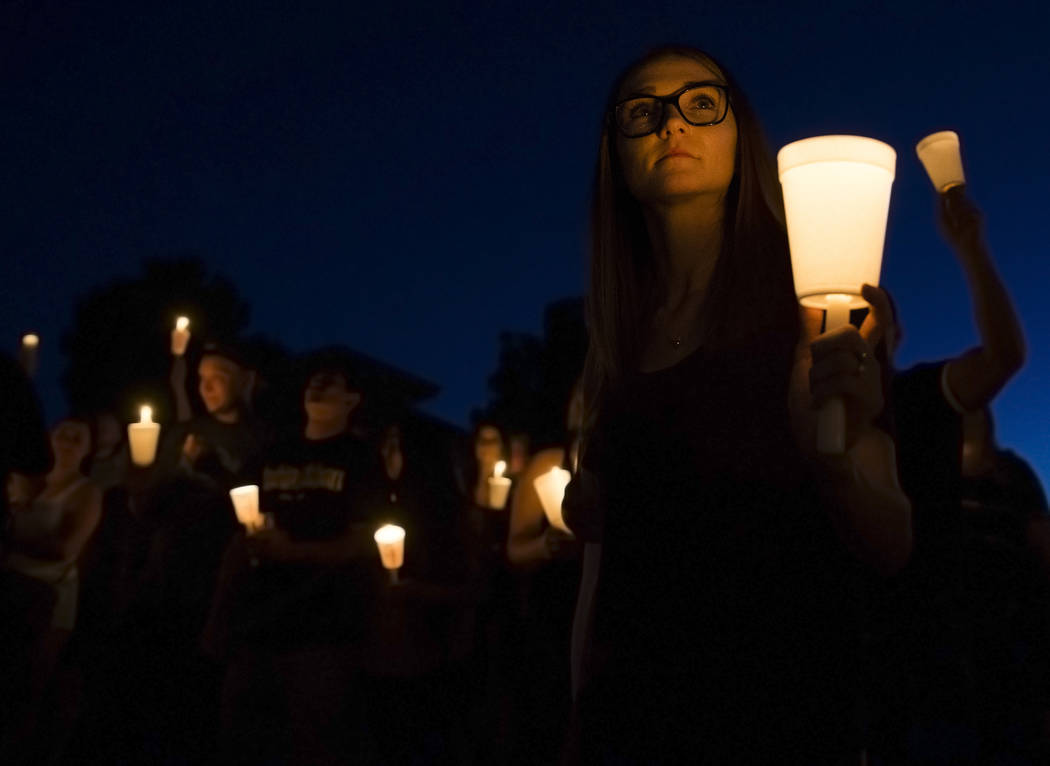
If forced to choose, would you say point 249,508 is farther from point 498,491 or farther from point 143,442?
point 498,491

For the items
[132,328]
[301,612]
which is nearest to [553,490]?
[301,612]

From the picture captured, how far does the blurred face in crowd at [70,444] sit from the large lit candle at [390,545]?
7.89 feet

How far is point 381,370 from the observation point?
1532 inches

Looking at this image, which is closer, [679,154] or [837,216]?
[837,216]

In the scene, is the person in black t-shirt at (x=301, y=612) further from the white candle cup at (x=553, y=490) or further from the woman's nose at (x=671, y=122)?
the woman's nose at (x=671, y=122)

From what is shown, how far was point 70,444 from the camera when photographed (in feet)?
22.7

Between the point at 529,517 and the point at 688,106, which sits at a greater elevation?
the point at 688,106

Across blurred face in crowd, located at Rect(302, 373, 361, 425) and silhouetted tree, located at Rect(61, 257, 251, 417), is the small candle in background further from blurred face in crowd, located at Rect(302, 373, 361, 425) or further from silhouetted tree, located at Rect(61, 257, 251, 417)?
silhouetted tree, located at Rect(61, 257, 251, 417)

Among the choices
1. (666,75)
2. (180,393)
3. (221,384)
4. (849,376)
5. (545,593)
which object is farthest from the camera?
(180,393)

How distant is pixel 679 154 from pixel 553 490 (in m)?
2.67

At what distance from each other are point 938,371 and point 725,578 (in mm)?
458

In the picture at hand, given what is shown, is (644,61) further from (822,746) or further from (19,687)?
(19,687)

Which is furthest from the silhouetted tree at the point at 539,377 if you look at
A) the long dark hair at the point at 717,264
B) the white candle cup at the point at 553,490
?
the long dark hair at the point at 717,264

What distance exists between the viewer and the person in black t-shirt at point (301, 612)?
5.16 m
